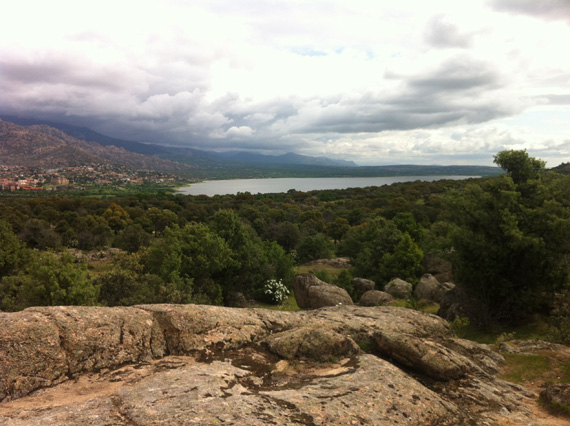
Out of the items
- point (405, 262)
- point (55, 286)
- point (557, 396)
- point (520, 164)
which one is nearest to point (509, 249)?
point (520, 164)

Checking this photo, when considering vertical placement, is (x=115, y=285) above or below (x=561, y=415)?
below

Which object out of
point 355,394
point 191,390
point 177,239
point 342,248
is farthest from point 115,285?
point 342,248

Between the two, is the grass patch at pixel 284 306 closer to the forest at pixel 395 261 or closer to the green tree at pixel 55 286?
the forest at pixel 395 261

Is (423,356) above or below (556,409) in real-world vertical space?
above

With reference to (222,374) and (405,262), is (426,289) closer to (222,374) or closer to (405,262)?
(405,262)

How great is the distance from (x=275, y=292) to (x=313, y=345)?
23.0 m

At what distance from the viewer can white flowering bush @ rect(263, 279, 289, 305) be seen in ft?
108

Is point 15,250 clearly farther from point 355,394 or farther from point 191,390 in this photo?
point 355,394

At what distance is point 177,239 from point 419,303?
22.8m

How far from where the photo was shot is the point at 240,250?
33.4 metres

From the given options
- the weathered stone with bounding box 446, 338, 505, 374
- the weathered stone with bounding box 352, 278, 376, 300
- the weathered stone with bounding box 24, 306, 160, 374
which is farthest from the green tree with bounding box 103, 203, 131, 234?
the weathered stone with bounding box 446, 338, 505, 374

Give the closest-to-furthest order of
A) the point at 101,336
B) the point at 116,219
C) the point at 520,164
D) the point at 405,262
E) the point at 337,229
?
the point at 101,336, the point at 520,164, the point at 405,262, the point at 116,219, the point at 337,229

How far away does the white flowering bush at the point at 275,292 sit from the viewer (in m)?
33.0

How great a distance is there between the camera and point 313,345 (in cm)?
1076
